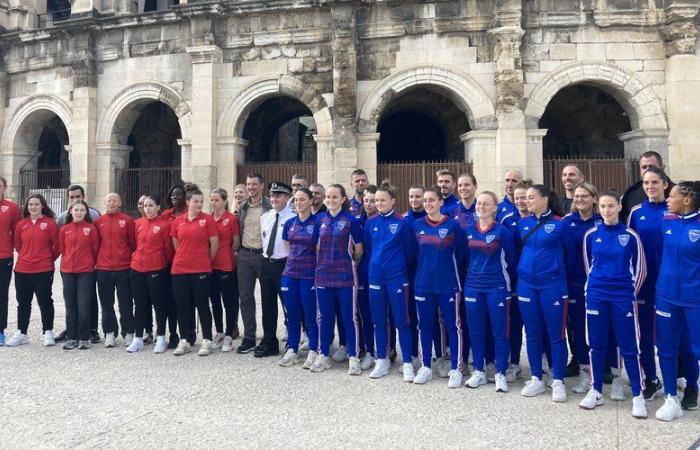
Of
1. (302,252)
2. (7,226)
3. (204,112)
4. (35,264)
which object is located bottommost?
(35,264)

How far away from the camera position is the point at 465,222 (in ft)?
17.3

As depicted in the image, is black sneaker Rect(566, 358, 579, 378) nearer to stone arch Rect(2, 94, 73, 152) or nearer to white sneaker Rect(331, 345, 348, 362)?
white sneaker Rect(331, 345, 348, 362)

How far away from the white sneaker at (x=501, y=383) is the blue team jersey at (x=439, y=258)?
2.79 ft

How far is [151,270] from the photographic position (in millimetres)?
5844

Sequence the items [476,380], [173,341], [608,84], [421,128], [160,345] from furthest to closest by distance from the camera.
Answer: [421,128] → [608,84] → [173,341] → [160,345] → [476,380]

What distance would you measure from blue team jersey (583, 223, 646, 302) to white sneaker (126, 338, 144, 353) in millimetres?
4737

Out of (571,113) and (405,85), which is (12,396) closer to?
(405,85)

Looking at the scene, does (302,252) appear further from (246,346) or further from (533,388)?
(533,388)

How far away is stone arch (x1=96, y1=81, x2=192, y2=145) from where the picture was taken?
42.3 ft

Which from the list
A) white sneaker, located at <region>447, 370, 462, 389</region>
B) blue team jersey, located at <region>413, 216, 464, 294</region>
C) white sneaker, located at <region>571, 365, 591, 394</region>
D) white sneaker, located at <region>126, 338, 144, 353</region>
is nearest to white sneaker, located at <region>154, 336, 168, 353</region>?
white sneaker, located at <region>126, 338, 144, 353</region>

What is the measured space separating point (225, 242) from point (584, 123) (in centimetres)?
1270

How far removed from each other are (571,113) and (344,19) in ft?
24.9

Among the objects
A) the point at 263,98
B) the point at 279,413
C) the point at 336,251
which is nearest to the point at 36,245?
the point at 336,251

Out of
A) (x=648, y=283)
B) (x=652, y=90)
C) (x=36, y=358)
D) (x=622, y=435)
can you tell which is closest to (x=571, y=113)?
(x=652, y=90)
